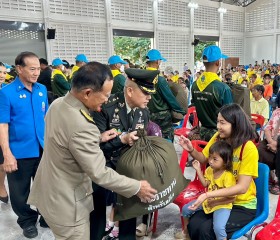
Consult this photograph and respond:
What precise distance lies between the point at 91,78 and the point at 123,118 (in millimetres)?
532

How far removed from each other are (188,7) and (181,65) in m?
2.97

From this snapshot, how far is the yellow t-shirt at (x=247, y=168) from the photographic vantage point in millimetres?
1675

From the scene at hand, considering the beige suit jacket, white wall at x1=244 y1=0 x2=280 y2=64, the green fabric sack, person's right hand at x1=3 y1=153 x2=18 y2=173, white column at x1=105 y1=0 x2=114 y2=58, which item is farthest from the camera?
white wall at x1=244 y1=0 x2=280 y2=64

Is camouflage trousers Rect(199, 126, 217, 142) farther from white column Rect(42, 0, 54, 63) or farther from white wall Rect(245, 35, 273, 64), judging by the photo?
white wall Rect(245, 35, 273, 64)

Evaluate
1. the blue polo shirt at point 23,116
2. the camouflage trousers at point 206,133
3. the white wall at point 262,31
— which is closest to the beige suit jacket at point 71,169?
the blue polo shirt at point 23,116

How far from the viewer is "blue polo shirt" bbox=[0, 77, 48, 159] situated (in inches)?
81.9

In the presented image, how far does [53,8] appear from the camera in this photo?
370 inches

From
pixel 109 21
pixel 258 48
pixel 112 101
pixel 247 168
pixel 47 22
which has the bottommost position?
pixel 247 168

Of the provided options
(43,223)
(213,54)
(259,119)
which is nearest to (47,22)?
(259,119)

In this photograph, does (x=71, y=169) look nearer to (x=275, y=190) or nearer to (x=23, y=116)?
(x=23, y=116)

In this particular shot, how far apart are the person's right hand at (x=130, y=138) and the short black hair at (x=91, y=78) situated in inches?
13.6

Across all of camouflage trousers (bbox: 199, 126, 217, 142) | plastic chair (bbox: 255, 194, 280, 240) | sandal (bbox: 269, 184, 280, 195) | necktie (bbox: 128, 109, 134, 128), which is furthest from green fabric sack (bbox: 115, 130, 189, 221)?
sandal (bbox: 269, 184, 280, 195)

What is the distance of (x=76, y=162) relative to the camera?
1.29 meters

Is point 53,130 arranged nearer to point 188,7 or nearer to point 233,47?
point 188,7
